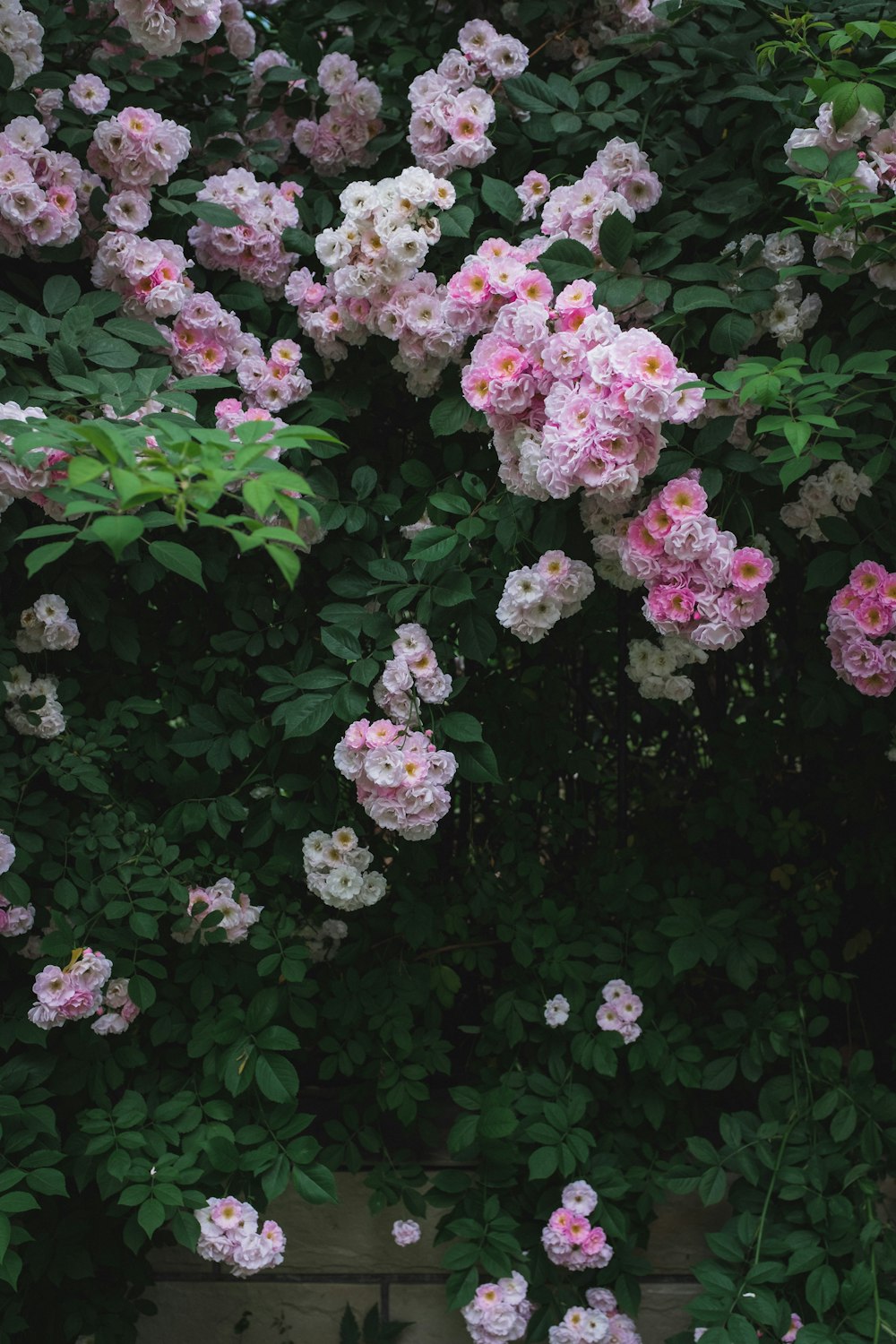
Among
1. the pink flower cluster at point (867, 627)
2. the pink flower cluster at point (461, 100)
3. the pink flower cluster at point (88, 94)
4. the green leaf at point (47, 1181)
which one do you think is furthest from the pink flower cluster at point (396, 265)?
the green leaf at point (47, 1181)

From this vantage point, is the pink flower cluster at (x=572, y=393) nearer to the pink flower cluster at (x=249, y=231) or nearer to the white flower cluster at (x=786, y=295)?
the white flower cluster at (x=786, y=295)

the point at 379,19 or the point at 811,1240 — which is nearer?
the point at 811,1240

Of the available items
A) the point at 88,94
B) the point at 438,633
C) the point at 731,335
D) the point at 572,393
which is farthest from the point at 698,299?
the point at 88,94

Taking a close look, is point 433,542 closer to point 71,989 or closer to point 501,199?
point 501,199

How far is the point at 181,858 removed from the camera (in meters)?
1.93

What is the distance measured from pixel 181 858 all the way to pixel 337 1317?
92cm

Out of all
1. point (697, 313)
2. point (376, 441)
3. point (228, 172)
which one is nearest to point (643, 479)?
point (697, 313)

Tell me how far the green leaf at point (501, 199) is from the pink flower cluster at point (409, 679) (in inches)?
26.4

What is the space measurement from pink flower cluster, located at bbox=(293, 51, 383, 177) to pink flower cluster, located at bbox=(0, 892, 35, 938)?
1.36 metres

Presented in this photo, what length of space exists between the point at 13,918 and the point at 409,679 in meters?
0.72

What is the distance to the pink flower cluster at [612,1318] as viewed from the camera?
75.7 inches

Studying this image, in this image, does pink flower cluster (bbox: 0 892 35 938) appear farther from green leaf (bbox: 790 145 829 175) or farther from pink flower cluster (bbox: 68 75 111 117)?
green leaf (bbox: 790 145 829 175)

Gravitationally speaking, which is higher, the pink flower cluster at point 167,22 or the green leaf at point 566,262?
the pink flower cluster at point 167,22

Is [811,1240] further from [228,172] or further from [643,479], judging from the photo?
[228,172]
